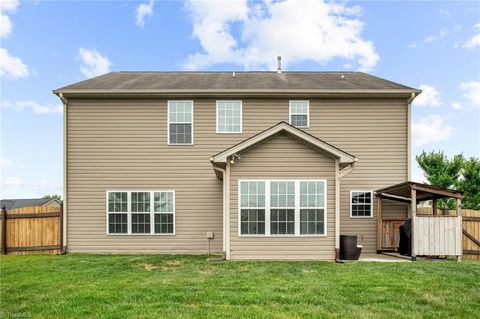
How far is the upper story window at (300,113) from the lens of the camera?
528 inches

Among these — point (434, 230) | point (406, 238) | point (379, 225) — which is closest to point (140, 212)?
point (379, 225)

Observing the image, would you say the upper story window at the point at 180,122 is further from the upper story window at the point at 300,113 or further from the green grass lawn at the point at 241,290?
the green grass lawn at the point at 241,290

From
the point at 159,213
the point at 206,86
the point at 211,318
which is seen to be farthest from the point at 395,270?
the point at 206,86

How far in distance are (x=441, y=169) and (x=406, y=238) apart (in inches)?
612

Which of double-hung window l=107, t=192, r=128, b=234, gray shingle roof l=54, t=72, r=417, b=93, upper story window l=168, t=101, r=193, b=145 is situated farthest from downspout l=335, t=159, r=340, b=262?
double-hung window l=107, t=192, r=128, b=234

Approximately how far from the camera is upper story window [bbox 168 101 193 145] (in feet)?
43.8

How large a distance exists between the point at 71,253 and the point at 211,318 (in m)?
9.23

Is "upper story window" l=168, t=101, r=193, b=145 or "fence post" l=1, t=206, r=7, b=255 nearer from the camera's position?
"fence post" l=1, t=206, r=7, b=255

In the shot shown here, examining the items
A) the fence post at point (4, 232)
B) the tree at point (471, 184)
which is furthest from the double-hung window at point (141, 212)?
the tree at point (471, 184)

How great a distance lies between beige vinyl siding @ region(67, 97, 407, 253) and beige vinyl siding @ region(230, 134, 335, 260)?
2.39 m

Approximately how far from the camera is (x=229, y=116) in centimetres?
1343

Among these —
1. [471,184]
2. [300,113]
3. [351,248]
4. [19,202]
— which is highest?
[300,113]

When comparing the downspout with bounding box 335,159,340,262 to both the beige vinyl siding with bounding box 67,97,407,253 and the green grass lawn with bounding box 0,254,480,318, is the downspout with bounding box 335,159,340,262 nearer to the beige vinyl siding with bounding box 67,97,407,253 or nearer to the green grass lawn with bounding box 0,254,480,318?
the green grass lawn with bounding box 0,254,480,318

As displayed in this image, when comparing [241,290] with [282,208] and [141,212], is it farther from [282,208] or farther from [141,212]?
[141,212]
